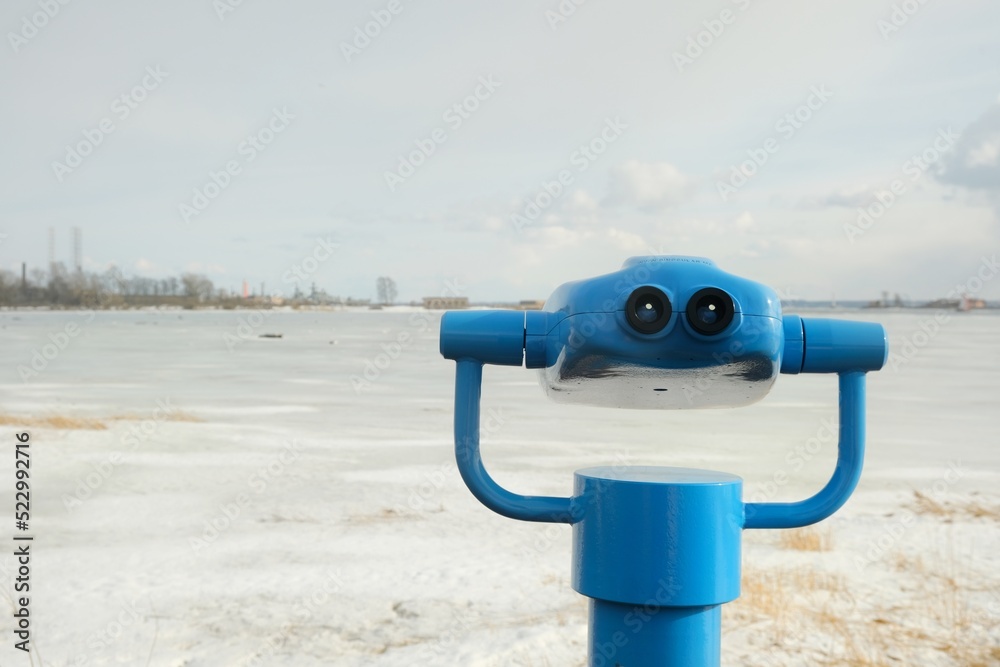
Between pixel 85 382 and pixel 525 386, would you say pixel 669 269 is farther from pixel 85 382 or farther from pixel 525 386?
pixel 85 382

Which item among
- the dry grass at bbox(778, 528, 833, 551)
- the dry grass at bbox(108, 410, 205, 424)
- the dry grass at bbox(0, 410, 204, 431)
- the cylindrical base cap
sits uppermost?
the cylindrical base cap

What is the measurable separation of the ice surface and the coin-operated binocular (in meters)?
1.81

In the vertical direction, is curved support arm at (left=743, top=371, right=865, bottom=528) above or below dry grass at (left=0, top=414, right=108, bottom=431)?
above

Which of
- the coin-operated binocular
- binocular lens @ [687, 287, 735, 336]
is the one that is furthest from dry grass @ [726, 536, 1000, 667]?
binocular lens @ [687, 287, 735, 336]

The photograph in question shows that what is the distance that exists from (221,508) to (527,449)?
301 cm

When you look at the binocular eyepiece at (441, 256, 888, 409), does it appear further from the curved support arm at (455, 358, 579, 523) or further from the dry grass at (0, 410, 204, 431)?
the dry grass at (0, 410, 204, 431)

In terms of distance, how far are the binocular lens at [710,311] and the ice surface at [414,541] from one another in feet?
7.07

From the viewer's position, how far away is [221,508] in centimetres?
545

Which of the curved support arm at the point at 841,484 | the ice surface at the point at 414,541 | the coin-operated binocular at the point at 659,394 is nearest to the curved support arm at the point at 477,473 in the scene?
the coin-operated binocular at the point at 659,394

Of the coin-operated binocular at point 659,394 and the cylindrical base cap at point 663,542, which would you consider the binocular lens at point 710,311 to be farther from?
the cylindrical base cap at point 663,542

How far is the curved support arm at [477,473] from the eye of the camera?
152cm

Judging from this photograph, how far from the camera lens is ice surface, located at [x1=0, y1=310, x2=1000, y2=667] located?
11.0 feet

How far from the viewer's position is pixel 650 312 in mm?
1296

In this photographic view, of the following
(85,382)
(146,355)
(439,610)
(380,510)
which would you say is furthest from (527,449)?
(146,355)
